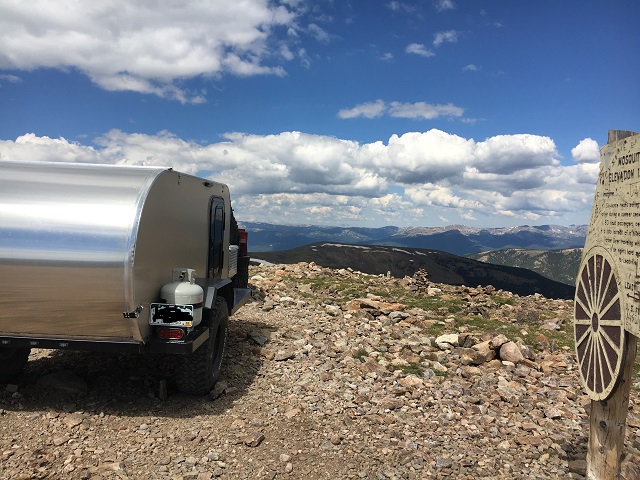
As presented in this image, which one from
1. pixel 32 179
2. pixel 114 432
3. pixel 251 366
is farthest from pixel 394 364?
pixel 32 179

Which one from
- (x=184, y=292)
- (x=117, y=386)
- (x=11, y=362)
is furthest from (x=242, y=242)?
(x=11, y=362)

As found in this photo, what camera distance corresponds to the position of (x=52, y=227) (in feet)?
18.4

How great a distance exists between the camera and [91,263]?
18.0 ft

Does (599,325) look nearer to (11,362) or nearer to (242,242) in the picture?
(11,362)

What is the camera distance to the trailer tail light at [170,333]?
20.0ft

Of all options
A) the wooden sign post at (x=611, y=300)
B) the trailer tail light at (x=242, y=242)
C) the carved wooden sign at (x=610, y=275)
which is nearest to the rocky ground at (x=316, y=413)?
the wooden sign post at (x=611, y=300)

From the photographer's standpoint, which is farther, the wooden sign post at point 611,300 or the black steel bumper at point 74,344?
the black steel bumper at point 74,344

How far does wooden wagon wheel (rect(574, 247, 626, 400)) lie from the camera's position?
4473mm

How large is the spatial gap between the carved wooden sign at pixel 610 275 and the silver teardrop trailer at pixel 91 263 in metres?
5.01

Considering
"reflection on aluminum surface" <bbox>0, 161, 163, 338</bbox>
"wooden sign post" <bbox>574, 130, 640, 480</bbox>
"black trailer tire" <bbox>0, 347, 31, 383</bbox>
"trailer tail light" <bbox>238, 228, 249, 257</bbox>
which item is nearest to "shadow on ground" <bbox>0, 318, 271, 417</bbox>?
"black trailer tire" <bbox>0, 347, 31, 383</bbox>

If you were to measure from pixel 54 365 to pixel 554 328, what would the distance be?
12314mm

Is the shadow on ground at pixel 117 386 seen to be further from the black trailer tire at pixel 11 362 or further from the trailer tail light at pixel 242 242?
the trailer tail light at pixel 242 242

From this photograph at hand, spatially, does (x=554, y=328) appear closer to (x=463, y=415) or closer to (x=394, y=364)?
(x=394, y=364)

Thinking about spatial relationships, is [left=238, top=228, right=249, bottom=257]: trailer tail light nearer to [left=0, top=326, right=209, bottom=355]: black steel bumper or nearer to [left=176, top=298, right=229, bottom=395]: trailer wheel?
[left=176, top=298, right=229, bottom=395]: trailer wheel
